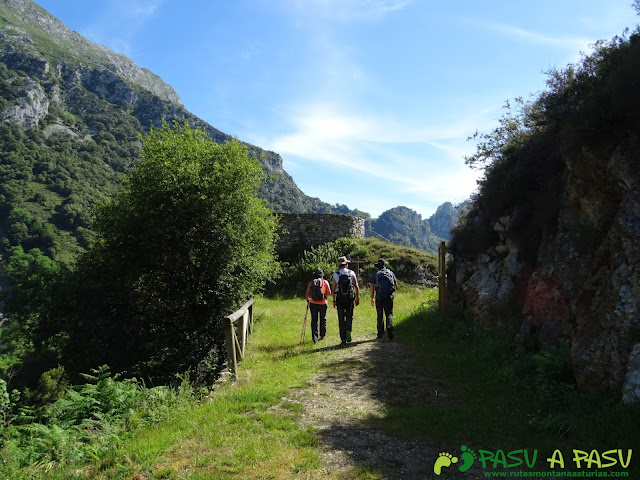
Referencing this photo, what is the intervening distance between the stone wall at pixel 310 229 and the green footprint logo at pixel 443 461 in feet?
68.4

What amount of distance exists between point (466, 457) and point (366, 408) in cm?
182

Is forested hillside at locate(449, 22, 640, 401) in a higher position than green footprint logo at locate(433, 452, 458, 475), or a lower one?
higher

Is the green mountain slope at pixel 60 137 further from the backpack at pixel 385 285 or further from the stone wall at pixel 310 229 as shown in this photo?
the backpack at pixel 385 285

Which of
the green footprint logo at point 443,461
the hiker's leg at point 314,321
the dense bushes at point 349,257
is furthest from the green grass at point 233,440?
the dense bushes at point 349,257

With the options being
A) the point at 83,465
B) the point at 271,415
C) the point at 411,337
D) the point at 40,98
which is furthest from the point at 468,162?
the point at 40,98

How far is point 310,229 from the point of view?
25234 mm

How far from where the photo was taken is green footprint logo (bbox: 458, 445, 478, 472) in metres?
3.92

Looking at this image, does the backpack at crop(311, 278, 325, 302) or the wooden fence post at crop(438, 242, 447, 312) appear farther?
the wooden fence post at crop(438, 242, 447, 312)

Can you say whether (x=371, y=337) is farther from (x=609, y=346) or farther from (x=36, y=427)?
(x=36, y=427)

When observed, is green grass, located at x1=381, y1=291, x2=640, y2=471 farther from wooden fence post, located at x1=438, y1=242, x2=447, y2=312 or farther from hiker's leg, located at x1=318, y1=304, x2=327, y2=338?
wooden fence post, located at x1=438, y1=242, x2=447, y2=312

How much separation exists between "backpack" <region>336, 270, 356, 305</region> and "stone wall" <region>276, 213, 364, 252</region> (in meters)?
14.9

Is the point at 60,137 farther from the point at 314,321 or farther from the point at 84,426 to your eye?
the point at 84,426

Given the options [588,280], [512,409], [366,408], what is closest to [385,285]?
[366,408]

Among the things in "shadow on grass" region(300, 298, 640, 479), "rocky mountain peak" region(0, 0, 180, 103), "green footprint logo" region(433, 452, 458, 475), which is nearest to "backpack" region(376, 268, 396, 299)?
"shadow on grass" region(300, 298, 640, 479)
